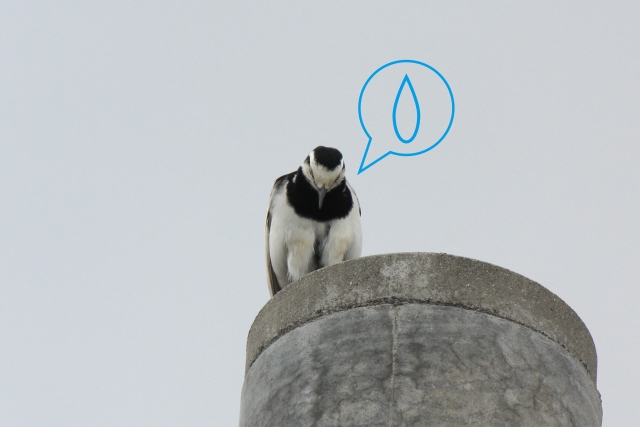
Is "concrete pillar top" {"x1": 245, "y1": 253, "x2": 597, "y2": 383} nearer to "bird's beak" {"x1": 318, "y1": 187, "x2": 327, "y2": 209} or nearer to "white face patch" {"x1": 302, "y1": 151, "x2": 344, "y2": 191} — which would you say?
"white face patch" {"x1": 302, "y1": 151, "x2": 344, "y2": 191}

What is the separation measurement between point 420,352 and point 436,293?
470 mm

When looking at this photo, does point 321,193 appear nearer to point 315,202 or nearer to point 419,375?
point 315,202

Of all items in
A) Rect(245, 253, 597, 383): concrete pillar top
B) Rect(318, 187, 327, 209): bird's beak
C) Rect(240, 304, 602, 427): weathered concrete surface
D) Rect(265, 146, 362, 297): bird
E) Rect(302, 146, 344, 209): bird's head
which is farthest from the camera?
Rect(265, 146, 362, 297): bird

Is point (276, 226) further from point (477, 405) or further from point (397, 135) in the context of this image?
point (477, 405)

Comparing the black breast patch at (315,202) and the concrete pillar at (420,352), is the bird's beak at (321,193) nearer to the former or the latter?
the black breast patch at (315,202)

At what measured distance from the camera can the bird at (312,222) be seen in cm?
987

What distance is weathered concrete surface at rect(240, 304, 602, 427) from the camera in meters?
5.48

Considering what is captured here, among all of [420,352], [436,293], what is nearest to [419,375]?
[420,352]

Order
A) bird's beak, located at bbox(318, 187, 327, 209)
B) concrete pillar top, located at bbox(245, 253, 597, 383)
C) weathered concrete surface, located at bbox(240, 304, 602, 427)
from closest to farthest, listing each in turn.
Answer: weathered concrete surface, located at bbox(240, 304, 602, 427) < concrete pillar top, located at bbox(245, 253, 597, 383) < bird's beak, located at bbox(318, 187, 327, 209)

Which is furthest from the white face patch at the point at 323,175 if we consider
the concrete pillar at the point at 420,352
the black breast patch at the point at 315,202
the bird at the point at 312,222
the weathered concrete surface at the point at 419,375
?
the weathered concrete surface at the point at 419,375

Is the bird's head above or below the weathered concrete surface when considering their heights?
above

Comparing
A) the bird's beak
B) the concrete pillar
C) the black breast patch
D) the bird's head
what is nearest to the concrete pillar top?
the concrete pillar

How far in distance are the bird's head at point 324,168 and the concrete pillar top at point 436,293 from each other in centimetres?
321

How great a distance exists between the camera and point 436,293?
6.00 m
